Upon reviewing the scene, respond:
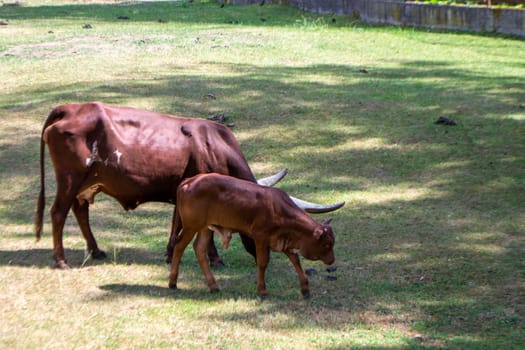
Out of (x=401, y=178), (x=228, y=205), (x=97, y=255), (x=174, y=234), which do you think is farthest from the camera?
(x=401, y=178)

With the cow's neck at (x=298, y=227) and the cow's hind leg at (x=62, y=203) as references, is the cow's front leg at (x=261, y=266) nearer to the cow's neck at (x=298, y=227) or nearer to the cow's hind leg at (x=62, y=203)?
the cow's neck at (x=298, y=227)

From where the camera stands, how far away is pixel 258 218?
6.41 metres

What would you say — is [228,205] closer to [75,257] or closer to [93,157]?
[93,157]

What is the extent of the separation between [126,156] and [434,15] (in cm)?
1245

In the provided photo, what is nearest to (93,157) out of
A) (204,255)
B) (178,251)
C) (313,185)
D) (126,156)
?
(126,156)

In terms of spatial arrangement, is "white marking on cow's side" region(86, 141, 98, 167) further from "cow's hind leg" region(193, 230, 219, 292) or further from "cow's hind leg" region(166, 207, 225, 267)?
"cow's hind leg" region(193, 230, 219, 292)

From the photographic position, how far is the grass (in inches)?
235

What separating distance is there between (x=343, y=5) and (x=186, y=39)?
5.04 meters

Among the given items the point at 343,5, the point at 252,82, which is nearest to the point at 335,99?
the point at 252,82

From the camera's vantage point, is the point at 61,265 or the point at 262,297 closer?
the point at 262,297

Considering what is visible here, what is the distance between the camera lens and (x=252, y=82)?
13609 mm

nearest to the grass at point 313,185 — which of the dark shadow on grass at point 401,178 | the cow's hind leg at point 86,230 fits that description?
the dark shadow on grass at point 401,178

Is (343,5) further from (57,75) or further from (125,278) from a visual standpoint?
(125,278)

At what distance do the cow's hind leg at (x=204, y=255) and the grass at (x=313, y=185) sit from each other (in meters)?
0.10
